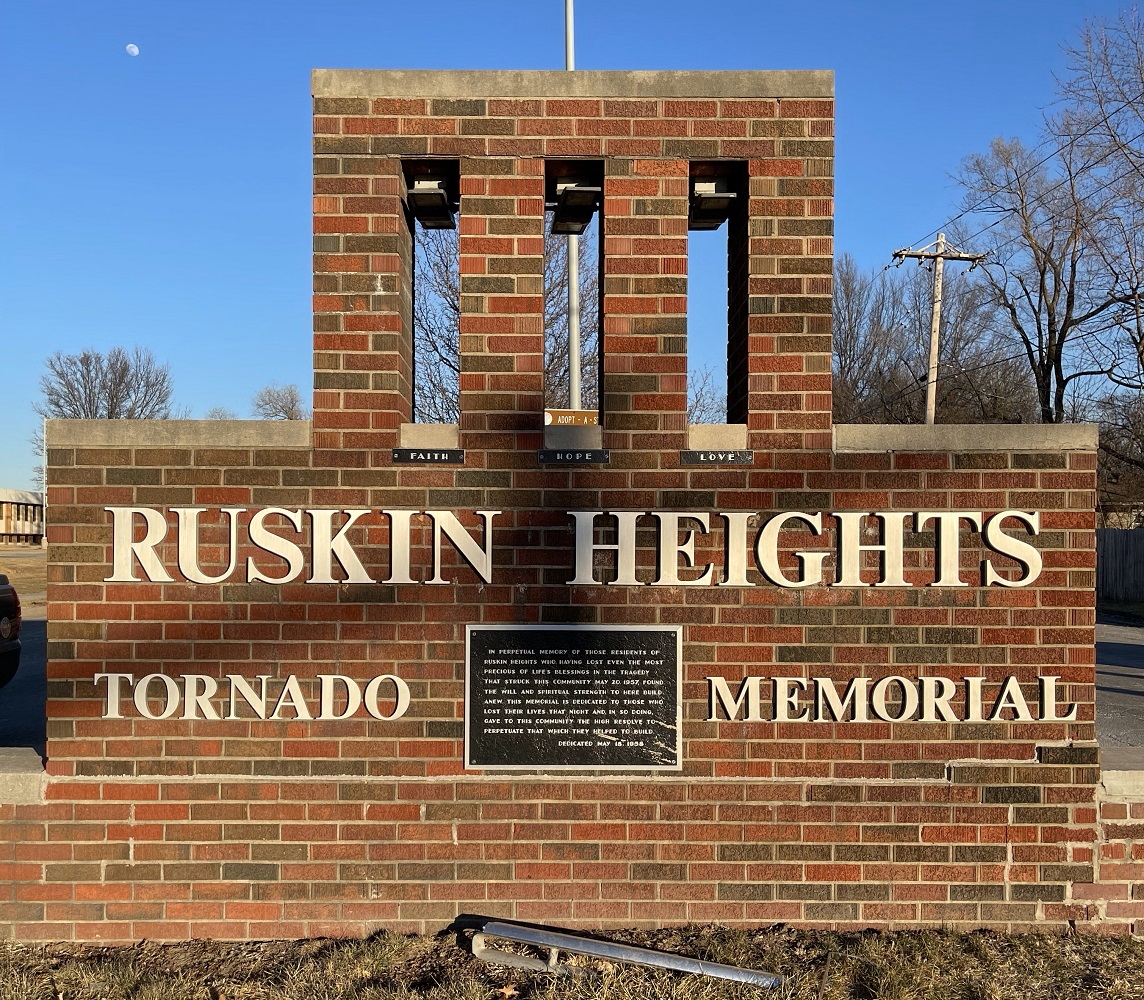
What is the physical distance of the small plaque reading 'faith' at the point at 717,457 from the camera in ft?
11.7

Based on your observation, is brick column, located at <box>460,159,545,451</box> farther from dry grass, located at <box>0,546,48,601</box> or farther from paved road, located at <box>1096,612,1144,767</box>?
dry grass, located at <box>0,546,48,601</box>

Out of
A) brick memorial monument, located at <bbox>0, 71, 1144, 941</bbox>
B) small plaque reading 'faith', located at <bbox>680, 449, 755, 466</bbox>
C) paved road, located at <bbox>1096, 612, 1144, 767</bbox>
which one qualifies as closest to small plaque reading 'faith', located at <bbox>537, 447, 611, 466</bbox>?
brick memorial monument, located at <bbox>0, 71, 1144, 941</bbox>

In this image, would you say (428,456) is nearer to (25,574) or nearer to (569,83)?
(569,83)

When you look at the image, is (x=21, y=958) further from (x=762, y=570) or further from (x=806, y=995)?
(x=762, y=570)

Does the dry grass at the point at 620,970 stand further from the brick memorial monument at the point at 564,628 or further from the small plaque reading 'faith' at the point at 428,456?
the small plaque reading 'faith' at the point at 428,456

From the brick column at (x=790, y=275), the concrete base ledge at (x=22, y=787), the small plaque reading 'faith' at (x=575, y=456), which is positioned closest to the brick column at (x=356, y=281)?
the small plaque reading 'faith' at (x=575, y=456)

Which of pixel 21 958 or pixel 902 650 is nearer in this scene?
pixel 21 958

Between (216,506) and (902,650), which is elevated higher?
(216,506)

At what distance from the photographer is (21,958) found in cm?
333

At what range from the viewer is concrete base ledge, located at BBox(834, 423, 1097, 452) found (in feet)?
11.6

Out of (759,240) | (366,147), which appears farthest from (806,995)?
(366,147)

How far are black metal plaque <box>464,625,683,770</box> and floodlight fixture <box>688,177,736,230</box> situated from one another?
209cm

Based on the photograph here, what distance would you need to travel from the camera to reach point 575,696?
3.54m

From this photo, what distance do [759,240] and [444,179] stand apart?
1.53 m
